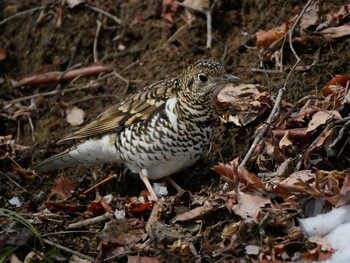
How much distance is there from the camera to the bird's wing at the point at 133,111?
565cm

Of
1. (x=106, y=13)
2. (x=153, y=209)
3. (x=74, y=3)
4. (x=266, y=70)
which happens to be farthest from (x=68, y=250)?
(x=74, y=3)

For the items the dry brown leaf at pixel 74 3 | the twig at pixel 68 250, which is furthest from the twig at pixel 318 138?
the dry brown leaf at pixel 74 3

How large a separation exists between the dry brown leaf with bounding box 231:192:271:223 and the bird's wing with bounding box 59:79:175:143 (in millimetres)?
1340

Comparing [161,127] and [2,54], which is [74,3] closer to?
[2,54]

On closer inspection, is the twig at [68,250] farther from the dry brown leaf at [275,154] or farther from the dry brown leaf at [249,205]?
the dry brown leaf at [275,154]

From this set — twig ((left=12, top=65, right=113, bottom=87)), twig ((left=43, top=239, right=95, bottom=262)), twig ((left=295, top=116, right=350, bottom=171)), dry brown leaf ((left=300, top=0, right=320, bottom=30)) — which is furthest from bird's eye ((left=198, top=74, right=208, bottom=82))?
twig ((left=12, top=65, right=113, bottom=87))

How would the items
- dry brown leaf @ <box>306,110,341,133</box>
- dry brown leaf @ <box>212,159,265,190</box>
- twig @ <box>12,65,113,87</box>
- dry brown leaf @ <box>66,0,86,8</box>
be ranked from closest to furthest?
dry brown leaf @ <box>212,159,265,190</box>, dry brown leaf @ <box>306,110,341,133</box>, twig @ <box>12,65,113,87</box>, dry brown leaf @ <box>66,0,86,8</box>

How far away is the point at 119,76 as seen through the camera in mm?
7293

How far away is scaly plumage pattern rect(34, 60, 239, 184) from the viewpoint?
5.42 m

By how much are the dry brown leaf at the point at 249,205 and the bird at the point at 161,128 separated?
3.18ft

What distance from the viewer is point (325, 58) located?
6031 mm

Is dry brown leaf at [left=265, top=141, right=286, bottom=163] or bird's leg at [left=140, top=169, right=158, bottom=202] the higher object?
dry brown leaf at [left=265, top=141, right=286, bottom=163]

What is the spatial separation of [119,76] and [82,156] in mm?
1477

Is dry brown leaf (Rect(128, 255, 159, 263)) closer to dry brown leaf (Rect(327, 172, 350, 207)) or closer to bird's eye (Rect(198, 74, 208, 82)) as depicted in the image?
dry brown leaf (Rect(327, 172, 350, 207))
